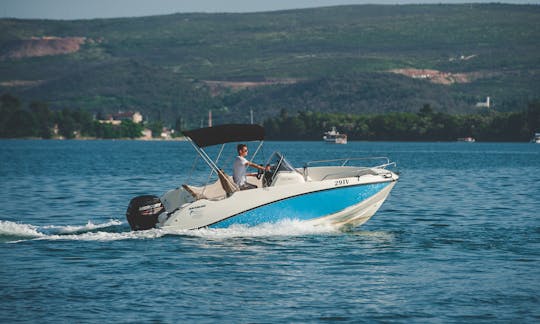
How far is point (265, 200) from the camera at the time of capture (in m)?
20.9

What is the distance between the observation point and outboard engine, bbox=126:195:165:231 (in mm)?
21312

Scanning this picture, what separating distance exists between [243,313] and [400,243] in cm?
773

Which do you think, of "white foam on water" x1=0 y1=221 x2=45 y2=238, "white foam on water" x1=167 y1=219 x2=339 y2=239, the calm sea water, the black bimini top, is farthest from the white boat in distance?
"white foam on water" x1=0 y1=221 x2=45 y2=238

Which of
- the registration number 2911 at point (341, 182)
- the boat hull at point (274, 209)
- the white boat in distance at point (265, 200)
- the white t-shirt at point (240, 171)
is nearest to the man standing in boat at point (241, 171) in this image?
the white t-shirt at point (240, 171)

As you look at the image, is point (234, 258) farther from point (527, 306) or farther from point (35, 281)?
point (527, 306)

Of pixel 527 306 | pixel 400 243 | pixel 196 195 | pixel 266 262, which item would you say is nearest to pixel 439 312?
pixel 527 306

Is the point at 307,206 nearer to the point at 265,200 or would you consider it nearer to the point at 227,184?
the point at 265,200

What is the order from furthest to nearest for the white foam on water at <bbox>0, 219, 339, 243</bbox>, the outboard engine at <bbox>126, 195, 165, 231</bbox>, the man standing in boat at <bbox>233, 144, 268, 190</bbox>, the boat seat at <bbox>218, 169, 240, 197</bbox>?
the man standing in boat at <bbox>233, 144, 268, 190</bbox> → the boat seat at <bbox>218, 169, 240, 197</bbox> → the outboard engine at <bbox>126, 195, 165, 231</bbox> → the white foam on water at <bbox>0, 219, 339, 243</bbox>

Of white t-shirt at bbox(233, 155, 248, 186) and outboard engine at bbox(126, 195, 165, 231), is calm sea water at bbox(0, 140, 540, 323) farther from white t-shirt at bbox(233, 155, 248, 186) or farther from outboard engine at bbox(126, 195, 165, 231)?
white t-shirt at bbox(233, 155, 248, 186)

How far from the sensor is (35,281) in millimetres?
16625

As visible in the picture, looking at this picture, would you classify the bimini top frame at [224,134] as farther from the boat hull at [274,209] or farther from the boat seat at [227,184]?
the boat hull at [274,209]

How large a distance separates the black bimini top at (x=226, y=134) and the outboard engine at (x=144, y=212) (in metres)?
1.76

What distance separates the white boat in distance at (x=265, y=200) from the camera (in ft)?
68.8

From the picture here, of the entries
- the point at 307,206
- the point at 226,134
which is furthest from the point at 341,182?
the point at 226,134
